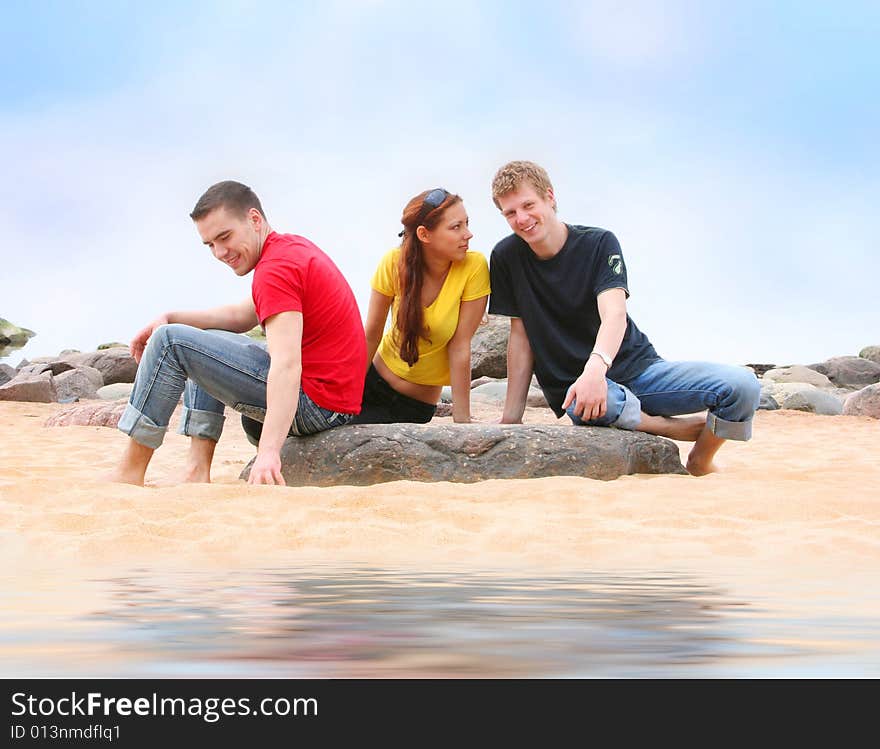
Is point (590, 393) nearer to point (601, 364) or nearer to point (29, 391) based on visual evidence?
point (601, 364)

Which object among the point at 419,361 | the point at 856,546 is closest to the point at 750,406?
the point at 419,361

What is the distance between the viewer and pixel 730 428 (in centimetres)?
570

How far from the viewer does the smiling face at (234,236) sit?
4801 mm

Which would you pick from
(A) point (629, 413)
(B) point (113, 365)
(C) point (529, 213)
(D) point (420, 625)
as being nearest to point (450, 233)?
(C) point (529, 213)

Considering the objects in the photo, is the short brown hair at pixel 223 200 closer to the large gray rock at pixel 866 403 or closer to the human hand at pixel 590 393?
the human hand at pixel 590 393

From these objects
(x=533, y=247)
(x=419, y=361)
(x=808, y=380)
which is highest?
(x=533, y=247)

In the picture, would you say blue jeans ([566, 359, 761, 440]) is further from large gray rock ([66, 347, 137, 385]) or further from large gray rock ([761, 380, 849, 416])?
large gray rock ([66, 347, 137, 385])

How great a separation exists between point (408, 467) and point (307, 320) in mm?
894

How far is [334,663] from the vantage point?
168cm

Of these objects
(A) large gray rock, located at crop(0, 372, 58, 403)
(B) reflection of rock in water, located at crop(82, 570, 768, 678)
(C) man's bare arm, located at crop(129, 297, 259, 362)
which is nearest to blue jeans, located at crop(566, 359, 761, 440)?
(C) man's bare arm, located at crop(129, 297, 259, 362)

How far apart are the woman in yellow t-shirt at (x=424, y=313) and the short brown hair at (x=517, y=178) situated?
228 millimetres

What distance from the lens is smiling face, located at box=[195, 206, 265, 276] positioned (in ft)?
15.8
